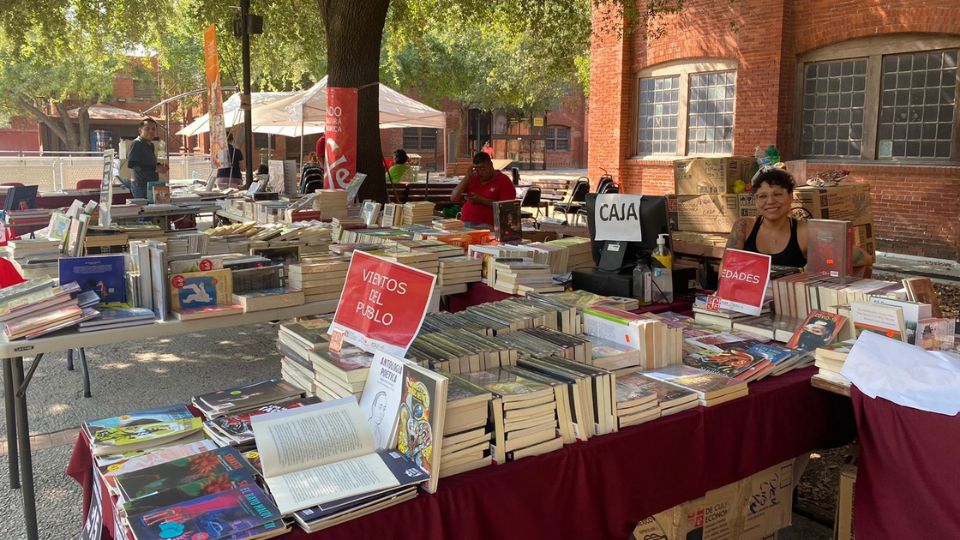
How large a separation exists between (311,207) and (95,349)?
2274 mm

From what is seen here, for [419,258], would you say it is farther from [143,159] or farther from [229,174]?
[229,174]

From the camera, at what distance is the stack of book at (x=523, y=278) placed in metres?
4.27

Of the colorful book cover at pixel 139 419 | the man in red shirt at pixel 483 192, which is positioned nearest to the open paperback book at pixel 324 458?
the colorful book cover at pixel 139 419

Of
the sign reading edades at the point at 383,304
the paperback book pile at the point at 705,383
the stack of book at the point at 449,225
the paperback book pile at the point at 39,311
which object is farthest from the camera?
the stack of book at the point at 449,225

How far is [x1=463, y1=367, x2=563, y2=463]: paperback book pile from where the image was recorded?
218 centimetres

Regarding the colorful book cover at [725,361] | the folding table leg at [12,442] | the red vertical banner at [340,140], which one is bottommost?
the folding table leg at [12,442]

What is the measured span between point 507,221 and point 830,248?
2275 mm

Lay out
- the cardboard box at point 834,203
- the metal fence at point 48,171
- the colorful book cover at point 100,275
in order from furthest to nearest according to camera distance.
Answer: the metal fence at point 48,171
the cardboard box at point 834,203
the colorful book cover at point 100,275

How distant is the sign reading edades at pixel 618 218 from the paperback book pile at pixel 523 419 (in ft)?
6.43

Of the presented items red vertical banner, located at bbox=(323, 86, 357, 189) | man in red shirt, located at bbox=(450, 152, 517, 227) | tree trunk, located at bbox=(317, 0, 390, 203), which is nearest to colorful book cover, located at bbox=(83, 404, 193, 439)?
man in red shirt, located at bbox=(450, 152, 517, 227)

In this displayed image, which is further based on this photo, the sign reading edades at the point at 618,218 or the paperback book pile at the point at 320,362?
the sign reading edades at the point at 618,218

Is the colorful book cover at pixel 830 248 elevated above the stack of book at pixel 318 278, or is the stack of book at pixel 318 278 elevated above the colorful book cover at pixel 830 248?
the colorful book cover at pixel 830 248

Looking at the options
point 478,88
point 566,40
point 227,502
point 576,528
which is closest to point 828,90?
point 566,40

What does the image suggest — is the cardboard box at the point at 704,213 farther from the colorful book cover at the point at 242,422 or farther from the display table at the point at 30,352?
the colorful book cover at the point at 242,422
